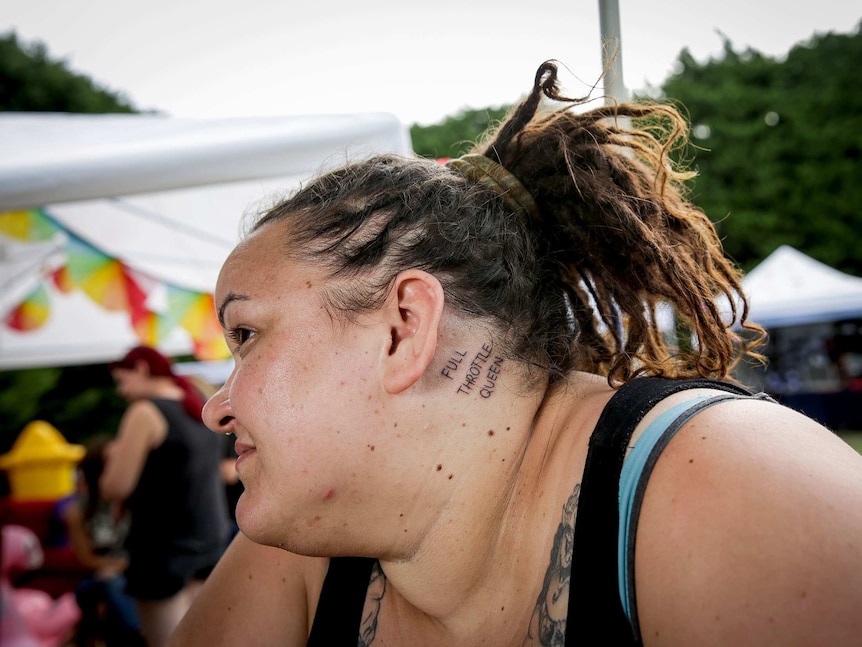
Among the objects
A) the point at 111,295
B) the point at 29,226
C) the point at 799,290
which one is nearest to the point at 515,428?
the point at 29,226

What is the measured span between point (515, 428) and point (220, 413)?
577mm

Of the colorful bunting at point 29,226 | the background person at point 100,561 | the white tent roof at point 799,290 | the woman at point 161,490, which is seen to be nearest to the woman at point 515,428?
the woman at point 161,490

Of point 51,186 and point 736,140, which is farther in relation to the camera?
point 736,140

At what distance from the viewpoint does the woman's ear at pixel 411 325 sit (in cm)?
119

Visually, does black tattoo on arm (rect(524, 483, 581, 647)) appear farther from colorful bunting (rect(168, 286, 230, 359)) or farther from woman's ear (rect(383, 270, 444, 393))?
colorful bunting (rect(168, 286, 230, 359))

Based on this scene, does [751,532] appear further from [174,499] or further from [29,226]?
[29,226]

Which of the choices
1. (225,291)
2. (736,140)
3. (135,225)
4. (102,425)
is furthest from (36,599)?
(736,140)

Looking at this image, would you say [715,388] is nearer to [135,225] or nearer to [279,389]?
[279,389]

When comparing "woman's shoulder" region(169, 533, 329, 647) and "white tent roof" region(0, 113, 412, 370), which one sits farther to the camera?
"white tent roof" region(0, 113, 412, 370)

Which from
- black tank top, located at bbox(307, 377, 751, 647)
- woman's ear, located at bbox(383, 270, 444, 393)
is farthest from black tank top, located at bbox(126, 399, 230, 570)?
black tank top, located at bbox(307, 377, 751, 647)

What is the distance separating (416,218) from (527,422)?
1.48 ft

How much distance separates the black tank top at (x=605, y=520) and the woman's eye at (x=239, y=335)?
688 mm

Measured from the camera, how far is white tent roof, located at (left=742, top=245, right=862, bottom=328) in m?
10.1

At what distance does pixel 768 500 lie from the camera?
841 millimetres
